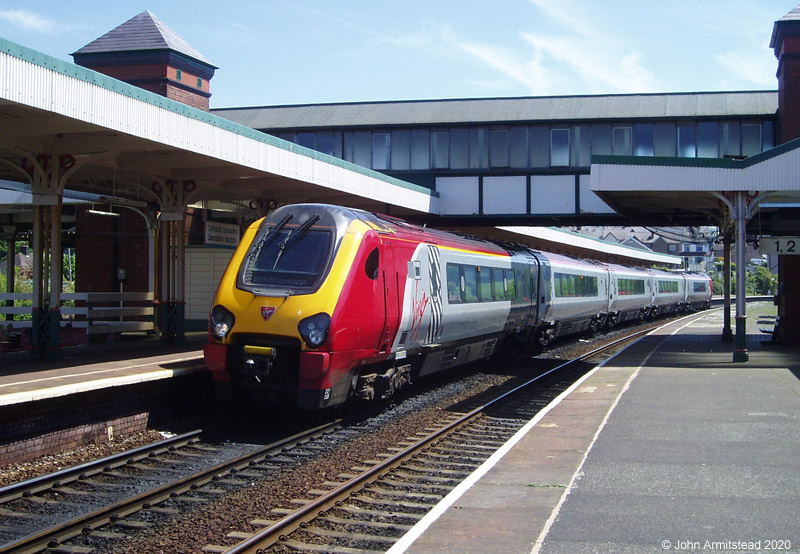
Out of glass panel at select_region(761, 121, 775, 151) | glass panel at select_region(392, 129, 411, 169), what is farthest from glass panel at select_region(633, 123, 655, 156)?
glass panel at select_region(392, 129, 411, 169)

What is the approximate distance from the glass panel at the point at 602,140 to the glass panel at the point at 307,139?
9.40m

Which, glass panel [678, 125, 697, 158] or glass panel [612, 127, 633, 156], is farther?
glass panel [612, 127, 633, 156]

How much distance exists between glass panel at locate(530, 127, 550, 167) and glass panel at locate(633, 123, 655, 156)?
274 cm

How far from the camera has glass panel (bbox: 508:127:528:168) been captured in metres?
26.2

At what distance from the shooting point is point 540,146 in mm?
26234

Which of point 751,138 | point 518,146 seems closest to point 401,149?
point 518,146

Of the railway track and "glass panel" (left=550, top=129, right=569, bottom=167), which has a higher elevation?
"glass panel" (left=550, top=129, right=569, bottom=167)

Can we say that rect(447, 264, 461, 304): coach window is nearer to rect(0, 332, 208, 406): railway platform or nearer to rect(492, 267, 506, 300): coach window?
rect(492, 267, 506, 300): coach window

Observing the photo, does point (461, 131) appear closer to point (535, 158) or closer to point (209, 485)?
point (535, 158)

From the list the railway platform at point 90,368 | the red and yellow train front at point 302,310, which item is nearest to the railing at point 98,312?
the railway platform at point 90,368

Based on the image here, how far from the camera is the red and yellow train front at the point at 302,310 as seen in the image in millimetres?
10141

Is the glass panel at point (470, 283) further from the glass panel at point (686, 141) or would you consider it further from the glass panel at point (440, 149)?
the glass panel at point (686, 141)

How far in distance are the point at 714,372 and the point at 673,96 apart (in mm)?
14657

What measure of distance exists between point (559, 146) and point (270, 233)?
16.6 meters
